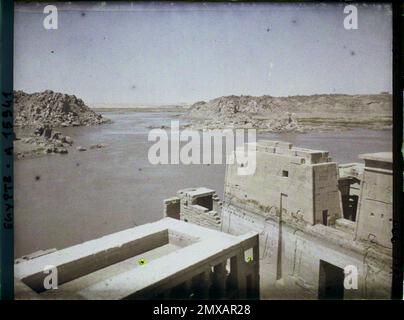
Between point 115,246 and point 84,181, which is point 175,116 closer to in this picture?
point 84,181

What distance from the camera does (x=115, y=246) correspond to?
6.51m

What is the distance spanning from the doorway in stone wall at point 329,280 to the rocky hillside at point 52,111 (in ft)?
20.4

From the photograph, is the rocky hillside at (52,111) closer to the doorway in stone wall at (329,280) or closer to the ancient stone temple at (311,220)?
the ancient stone temple at (311,220)

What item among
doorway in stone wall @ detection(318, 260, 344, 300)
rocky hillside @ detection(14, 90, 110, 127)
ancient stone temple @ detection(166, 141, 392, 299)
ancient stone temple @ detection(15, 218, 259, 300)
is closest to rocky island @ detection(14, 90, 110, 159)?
rocky hillside @ detection(14, 90, 110, 127)

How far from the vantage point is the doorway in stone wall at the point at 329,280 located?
7.24 m

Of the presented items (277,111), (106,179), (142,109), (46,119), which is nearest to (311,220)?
(277,111)

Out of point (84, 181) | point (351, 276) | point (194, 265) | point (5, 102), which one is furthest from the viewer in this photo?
point (84, 181)

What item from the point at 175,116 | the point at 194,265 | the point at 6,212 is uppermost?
the point at 175,116

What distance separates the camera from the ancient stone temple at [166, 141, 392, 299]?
6.38 metres

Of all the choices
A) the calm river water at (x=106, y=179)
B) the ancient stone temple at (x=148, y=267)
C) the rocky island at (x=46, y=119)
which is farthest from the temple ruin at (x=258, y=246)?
the rocky island at (x=46, y=119)

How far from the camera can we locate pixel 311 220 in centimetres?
758

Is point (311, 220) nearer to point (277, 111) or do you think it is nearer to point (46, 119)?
point (277, 111)

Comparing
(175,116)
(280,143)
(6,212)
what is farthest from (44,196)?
(280,143)
